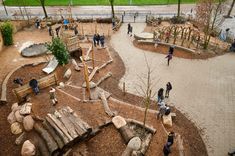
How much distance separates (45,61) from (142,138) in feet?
43.2

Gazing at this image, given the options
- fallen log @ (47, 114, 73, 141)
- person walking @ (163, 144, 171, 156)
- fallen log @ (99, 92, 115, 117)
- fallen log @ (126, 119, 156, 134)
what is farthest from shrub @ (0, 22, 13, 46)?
person walking @ (163, 144, 171, 156)

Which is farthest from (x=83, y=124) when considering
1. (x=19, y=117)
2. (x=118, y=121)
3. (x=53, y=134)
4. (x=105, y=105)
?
(x=19, y=117)

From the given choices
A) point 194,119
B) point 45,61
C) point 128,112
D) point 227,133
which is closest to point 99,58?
point 45,61

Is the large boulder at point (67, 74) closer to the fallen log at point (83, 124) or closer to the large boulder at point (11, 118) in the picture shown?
the large boulder at point (11, 118)

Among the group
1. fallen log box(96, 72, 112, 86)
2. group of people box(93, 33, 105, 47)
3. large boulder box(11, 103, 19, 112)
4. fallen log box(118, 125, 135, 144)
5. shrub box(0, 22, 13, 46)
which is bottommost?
fallen log box(118, 125, 135, 144)

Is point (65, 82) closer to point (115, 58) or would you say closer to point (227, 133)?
point (115, 58)

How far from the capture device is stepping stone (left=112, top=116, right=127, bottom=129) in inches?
528

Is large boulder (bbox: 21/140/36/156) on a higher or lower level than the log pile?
lower

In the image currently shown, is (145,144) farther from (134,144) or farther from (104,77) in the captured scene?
(104,77)

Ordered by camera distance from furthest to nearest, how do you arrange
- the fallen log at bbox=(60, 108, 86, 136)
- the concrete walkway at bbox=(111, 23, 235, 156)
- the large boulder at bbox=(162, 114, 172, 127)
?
the concrete walkway at bbox=(111, 23, 235, 156), the large boulder at bbox=(162, 114, 172, 127), the fallen log at bbox=(60, 108, 86, 136)

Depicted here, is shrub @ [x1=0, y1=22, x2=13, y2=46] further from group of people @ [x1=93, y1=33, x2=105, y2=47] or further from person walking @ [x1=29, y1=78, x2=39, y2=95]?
person walking @ [x1=29, y1=78, x2=39, y2=95]

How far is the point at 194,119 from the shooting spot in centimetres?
1561

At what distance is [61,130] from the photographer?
40.2 ft

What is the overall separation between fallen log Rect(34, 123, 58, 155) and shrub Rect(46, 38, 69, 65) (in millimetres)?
7591
